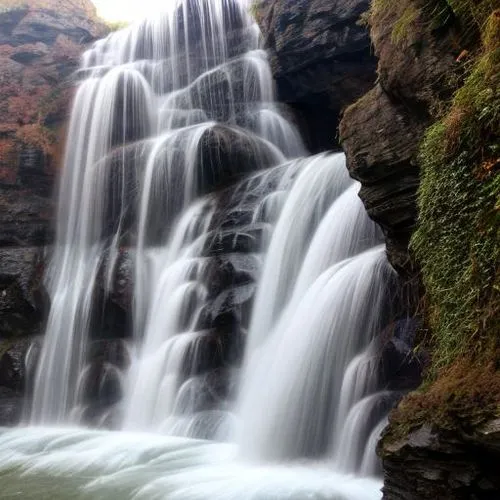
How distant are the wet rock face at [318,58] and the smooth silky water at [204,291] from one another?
3.17ft

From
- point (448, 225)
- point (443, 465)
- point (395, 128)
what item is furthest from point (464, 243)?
point (395, 128)

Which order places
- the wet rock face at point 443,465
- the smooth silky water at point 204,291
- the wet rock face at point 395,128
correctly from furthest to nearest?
1. the smooth silky water at point 204,291
2. the wet rock face at point 395,128
3. the wet rock face at point 443,465

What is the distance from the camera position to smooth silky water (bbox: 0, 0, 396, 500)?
7.18m

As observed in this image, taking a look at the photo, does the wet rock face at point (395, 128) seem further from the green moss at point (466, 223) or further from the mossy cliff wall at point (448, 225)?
the green moss at point (466, 223)

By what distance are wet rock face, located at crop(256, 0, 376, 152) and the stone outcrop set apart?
777 centimetres

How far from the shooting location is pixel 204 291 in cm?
1202

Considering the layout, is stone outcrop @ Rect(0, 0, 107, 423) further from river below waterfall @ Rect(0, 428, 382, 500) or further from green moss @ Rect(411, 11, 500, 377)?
green moss @ Rect(411, 11, 500, 377)

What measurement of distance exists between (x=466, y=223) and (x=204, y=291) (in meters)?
7.95

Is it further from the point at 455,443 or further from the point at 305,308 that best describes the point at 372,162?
the point at 455,443

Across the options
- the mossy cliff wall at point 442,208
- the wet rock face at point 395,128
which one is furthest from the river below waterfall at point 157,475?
the wet rock face at point 395,128

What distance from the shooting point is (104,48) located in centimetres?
2536

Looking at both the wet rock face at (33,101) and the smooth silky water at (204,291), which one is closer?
the smooth silky water at (204,291)

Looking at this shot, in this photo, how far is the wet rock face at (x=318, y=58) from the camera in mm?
15906

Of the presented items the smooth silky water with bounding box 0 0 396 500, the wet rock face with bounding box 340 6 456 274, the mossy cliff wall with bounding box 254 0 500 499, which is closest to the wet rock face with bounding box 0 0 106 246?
the smooth silky water with bounding box 0 0 396 500
